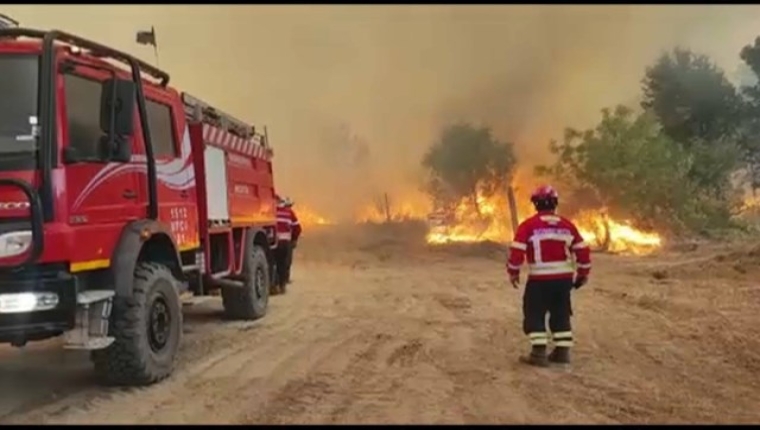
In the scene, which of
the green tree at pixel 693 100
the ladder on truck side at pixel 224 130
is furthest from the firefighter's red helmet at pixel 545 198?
the green tree at pixel 693 100

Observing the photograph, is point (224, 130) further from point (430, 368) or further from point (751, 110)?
point (751, 110)

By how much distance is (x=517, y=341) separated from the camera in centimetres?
675

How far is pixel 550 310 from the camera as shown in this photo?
5926mm

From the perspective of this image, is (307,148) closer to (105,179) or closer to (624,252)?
(624,252)

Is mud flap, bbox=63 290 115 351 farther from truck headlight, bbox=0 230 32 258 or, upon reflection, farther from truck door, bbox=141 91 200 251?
truck door, bbox=141 91 200 251

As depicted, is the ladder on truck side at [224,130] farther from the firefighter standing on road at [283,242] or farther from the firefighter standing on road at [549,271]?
the firefighter standing on road at [549,271]

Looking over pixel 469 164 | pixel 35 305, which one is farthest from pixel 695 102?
pixel 35 305

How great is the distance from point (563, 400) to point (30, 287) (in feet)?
10.7

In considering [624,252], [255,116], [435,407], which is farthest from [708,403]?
[255,116]

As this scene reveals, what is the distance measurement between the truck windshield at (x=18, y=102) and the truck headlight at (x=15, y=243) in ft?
1.66

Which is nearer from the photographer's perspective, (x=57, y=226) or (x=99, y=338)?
(x=57, y=226)

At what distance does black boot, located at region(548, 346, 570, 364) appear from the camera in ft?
18.9

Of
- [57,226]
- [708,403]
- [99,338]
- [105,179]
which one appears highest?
[105,179]

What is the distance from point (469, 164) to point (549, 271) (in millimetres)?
23036
